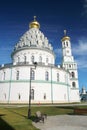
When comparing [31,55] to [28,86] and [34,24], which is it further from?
[34,24]

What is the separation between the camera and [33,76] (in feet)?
148

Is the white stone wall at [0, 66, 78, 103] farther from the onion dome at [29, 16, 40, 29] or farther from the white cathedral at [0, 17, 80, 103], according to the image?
the onion dome at [29, 16, 40, 29]

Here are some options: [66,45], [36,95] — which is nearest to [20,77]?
[36,95]

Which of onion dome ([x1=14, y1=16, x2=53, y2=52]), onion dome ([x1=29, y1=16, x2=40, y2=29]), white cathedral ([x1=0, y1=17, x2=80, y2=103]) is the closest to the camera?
white cathedral ([x1=0, y1=17, x2=80, y2=103])

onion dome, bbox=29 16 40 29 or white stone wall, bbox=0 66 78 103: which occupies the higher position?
onion dome, bbox=29 16 40 29

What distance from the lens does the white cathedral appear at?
43.9 metres

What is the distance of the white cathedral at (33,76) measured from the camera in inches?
1730

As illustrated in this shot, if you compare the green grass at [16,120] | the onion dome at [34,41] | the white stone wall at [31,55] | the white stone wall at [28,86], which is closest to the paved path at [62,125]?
the green grass at [16,120]

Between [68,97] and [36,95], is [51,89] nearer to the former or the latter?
[36,95]

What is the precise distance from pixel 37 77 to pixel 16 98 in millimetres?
7917

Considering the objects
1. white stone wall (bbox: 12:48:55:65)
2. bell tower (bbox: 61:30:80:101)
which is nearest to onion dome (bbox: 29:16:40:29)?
white stone wall (bbox: 12:48:55:65)

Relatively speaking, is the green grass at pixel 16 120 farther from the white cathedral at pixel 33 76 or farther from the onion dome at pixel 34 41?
the onion dome at pixel 34 41

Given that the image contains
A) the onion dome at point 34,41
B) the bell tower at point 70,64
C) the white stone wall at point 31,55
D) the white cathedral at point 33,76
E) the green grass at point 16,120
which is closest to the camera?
the green grass at point 16,120

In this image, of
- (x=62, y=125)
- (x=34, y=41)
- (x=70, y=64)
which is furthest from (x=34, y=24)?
(x=62, y=125)
